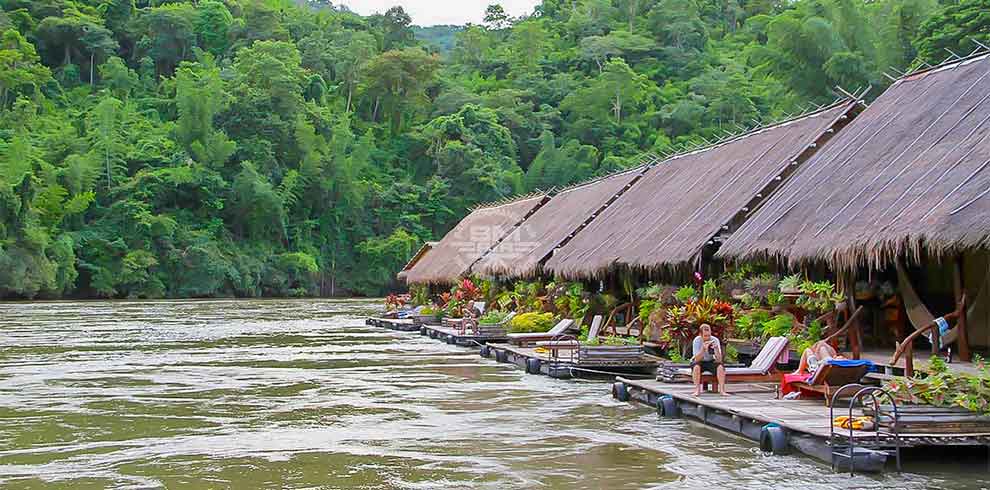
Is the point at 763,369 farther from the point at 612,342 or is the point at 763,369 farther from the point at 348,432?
the point at 348,432

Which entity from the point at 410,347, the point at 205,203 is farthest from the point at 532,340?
the point at 205,203

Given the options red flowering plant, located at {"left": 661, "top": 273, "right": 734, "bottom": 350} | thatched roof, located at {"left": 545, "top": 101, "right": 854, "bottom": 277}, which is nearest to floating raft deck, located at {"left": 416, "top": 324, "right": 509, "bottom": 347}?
thatched roof, located at {"left": 545, "top": 101, "right": 854, "bottom": 277}

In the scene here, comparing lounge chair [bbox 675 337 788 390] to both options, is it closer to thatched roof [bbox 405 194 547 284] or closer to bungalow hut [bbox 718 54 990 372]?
bungalow hut [bbox 718 54 990 372]

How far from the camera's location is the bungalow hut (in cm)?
1234

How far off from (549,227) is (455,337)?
473 cm

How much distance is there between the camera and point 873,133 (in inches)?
652

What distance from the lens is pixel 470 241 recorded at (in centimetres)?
4188

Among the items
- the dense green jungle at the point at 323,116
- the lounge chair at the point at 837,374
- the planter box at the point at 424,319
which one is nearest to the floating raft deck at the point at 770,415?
the lounge chair at the point at 837,374

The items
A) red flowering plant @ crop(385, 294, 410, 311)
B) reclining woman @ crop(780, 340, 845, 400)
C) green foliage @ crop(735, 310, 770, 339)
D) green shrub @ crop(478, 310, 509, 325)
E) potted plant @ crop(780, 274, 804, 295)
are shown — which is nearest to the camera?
reclining woman @ crop(780, 340, 845, 400)

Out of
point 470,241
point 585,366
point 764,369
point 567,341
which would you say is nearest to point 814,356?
point 764,369

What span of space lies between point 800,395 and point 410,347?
641 inches

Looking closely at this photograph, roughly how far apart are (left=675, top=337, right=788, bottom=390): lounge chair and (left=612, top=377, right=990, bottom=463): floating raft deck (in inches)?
4.1

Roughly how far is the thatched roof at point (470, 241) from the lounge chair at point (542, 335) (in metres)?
12.6

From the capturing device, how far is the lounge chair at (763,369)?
1475cm
